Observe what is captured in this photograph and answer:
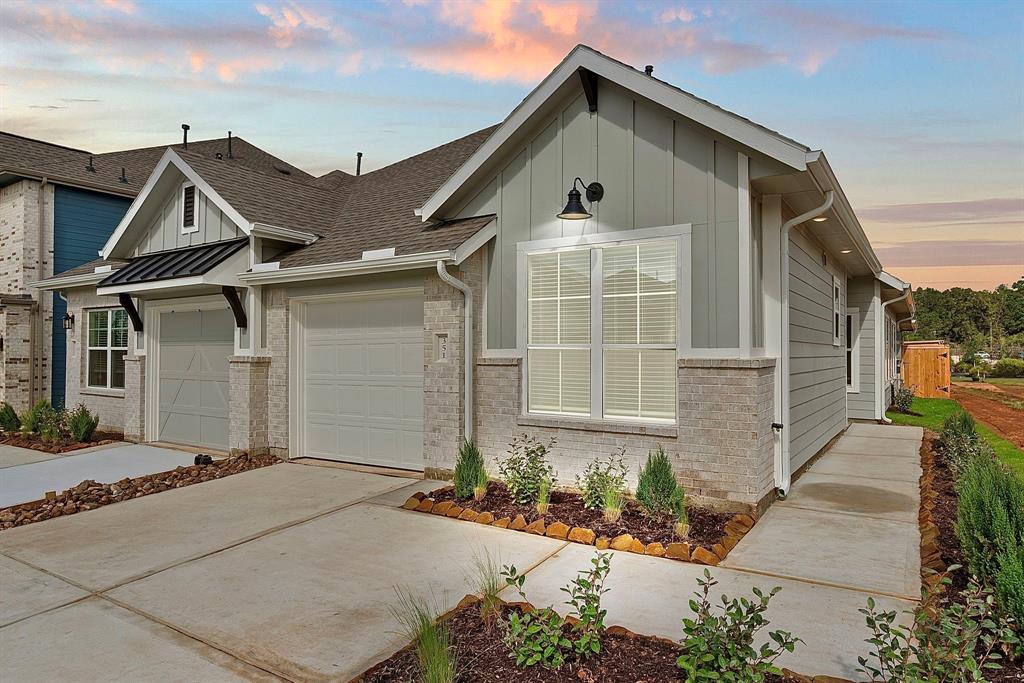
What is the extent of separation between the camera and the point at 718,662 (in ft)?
8.73

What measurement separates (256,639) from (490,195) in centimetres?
548

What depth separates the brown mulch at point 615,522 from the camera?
17.0 feet

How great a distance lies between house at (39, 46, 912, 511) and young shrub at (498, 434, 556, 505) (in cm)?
21

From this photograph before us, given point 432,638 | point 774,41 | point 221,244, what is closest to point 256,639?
point 432,638

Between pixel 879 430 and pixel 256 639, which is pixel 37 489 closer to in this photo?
pixel 256 639

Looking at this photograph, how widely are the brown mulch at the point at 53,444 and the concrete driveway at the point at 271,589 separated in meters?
4.94

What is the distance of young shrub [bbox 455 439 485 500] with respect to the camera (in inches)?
251

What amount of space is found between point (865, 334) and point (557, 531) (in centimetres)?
1131

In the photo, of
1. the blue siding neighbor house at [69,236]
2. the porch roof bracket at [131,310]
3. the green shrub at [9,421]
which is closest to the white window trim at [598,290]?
the porch roof bracket at [131,310]

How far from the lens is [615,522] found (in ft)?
18.1

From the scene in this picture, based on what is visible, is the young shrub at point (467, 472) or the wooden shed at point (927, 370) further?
the wooden shed at point (927, 370)

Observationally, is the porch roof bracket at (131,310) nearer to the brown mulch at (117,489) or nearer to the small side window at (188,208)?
the small side window at (188,208)

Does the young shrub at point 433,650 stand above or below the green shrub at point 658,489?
below

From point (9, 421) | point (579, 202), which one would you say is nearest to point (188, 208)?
point (9, 421)
